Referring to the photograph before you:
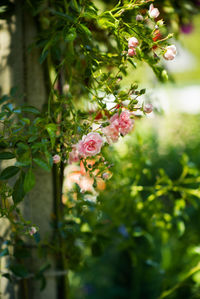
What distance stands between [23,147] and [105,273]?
1.12 metres

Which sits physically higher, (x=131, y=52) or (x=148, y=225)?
(x=131, y=52)

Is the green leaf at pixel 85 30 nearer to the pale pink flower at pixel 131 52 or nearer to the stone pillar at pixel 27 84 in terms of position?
the pale pink flower at pixel 131 52

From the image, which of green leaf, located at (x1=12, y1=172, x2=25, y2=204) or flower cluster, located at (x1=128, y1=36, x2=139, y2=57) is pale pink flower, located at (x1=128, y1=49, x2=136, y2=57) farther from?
A: green leaf, located at (x1=12, y1=172, x2=25, y2=204)

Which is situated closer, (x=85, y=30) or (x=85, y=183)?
(x=85, y=30)

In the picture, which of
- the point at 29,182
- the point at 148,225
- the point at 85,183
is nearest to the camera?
the point at 29,182

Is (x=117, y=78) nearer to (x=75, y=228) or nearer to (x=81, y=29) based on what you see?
(x=81, y=29)

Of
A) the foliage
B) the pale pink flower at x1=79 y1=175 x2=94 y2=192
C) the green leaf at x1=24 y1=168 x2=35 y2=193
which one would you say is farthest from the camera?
the foliage

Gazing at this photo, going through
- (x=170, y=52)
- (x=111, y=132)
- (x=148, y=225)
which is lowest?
(x=148, y=225)

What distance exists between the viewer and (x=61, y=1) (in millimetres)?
739

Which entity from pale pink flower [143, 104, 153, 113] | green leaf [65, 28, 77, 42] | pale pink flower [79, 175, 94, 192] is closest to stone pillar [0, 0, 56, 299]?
pale pink flower [79, 175, 94, 192]

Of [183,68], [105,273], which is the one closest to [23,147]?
[105,273]

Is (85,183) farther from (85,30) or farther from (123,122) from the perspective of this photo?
(85,30)

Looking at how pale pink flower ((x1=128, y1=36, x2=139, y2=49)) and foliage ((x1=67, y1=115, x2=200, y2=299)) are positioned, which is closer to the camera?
pale pink flower ((x1=128, y1=36, x2=139, y2=49))

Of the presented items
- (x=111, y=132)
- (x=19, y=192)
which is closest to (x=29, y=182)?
(x=19, y=192)
